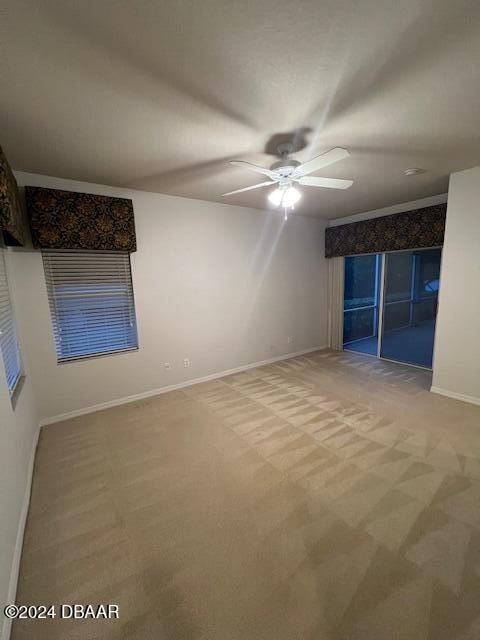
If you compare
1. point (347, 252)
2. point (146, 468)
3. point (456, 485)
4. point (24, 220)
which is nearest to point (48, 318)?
point (24, 220)

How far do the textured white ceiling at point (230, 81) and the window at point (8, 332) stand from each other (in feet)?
3.45

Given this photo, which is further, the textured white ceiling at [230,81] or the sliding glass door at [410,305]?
the sliding glass door at [410,305]

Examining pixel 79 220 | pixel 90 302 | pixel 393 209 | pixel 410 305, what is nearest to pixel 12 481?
pixel 90 302

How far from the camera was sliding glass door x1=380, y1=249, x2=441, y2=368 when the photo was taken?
4.59 metres

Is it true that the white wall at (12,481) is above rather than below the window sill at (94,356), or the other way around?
below

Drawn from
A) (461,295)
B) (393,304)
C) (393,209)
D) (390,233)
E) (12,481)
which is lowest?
(12,481)

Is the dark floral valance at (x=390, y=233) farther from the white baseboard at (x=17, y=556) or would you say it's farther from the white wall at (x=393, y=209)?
the white baseboard at (x=17, y=556)

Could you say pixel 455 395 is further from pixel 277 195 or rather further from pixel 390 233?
pixel 277 195

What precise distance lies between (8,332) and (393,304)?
6.33 meters

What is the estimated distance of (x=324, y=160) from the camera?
176 centimetres

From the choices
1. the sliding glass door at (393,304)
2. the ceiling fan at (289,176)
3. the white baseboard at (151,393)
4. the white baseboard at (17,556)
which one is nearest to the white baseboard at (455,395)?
the sliding glass door at (393,304)

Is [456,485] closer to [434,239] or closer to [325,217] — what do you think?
[434,239]

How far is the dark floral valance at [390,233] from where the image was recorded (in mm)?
3507

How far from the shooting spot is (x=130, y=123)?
177cm
